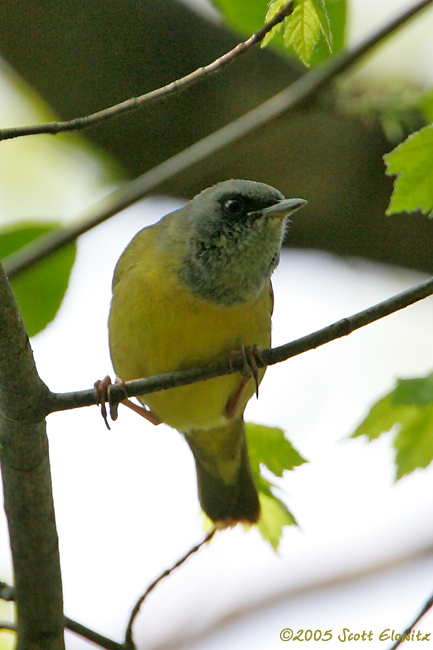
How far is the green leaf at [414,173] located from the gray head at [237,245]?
3.40 feet

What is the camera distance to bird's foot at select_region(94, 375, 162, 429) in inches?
122

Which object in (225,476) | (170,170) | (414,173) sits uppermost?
(170,170)

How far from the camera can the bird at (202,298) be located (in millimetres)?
3639

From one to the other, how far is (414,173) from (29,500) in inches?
70.2

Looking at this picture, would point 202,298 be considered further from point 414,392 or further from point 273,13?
point 273,13

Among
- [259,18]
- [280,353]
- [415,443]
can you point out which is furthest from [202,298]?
[259,18]

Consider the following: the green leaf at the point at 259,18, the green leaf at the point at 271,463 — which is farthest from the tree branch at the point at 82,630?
the green leaf at the point at 259,18

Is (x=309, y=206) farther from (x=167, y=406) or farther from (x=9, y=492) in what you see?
(x=9, y=492)

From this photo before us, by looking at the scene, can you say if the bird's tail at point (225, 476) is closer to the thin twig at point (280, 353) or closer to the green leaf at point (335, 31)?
the thin twig at point (280, 353)

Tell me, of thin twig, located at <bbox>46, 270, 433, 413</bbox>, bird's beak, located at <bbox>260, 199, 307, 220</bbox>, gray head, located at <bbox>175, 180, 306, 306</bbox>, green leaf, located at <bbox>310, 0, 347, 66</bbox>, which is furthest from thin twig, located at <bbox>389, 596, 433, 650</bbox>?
green leaf, located at <bbox>310, 0, 347, 66</bbox>

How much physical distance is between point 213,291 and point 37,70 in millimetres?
2056

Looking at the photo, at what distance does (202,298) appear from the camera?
12.1 ft

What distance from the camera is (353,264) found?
533 cm

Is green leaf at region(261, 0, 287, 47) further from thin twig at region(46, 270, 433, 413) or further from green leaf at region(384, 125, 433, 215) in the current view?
thin twig at region(46, 270, 433, 413)
